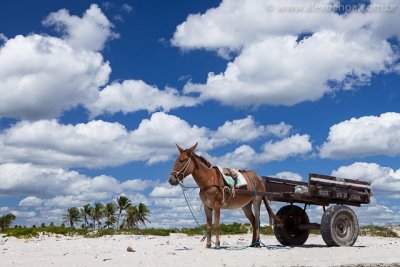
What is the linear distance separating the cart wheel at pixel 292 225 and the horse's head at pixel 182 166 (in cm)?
500

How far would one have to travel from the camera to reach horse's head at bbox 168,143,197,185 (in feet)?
47.1

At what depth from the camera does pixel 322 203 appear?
17.6m

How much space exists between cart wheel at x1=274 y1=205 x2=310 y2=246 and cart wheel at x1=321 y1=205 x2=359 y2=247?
122 cm

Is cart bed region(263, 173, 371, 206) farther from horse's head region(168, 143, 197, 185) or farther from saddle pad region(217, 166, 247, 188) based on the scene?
horse's head region(168, 143, 197, 185)

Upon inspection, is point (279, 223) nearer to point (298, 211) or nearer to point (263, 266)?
point (298, 211)

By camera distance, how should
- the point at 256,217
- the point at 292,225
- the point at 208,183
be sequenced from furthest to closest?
the point at 292,225 < the point at 256,217 < the point at 208,183

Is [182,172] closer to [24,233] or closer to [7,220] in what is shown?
[24,233]

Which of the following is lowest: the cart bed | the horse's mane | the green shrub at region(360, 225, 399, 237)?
the green shrub at region(360, 225, 399, 237)

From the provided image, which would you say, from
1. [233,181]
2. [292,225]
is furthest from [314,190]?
[233,181]

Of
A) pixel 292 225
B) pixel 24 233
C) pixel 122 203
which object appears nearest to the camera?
pixel 292 225

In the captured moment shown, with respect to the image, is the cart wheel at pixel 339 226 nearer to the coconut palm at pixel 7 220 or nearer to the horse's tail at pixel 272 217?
the horse's tail at pixel 272 217

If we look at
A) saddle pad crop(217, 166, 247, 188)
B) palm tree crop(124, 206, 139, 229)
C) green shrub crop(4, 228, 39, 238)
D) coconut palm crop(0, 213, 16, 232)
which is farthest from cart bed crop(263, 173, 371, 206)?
coconut palm crop(0, 213, 16, 232)

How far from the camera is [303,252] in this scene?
1427 cm

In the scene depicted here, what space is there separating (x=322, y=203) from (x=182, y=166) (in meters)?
5.90
